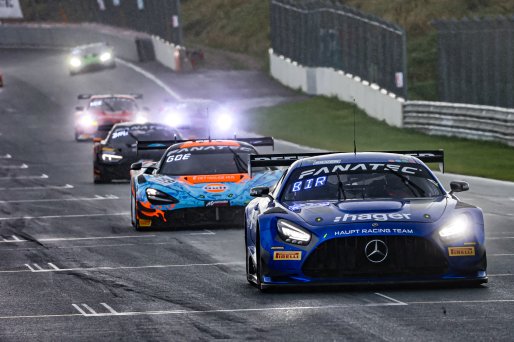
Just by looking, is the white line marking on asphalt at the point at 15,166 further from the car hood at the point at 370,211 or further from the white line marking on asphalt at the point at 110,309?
the white line marking on asphalt at the point at 110,309

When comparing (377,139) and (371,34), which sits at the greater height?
(371,34)

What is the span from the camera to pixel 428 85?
57.4m

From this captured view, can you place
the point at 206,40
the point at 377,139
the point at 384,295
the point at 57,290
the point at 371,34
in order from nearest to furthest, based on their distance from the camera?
the point at 384,295
the point at 57,290
the point at 377,139
the point at 371,34
the point at 206,40

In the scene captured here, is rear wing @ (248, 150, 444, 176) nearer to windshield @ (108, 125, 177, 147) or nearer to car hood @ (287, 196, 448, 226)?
car hood @ (287, 196, 448, 226)

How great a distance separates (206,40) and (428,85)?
35303 mm

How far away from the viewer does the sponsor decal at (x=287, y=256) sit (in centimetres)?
1226

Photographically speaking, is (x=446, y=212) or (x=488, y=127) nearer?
(x=446, y=212)

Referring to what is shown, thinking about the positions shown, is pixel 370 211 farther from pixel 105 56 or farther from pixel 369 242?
pixel 105 56

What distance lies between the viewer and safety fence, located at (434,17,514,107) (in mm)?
36125

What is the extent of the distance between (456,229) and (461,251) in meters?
0.19

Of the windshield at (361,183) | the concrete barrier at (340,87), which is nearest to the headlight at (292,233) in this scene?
the windshield at (361,183)

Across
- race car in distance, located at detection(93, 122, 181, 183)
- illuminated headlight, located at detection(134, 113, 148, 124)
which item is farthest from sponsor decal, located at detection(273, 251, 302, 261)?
illuminated headlight, located at detection(134, 113, 148, 124)

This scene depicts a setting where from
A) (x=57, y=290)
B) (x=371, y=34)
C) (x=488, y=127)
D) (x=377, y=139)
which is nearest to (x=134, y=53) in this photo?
(x=371, y=34)

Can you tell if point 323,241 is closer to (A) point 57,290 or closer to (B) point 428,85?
(A) point 57,290
